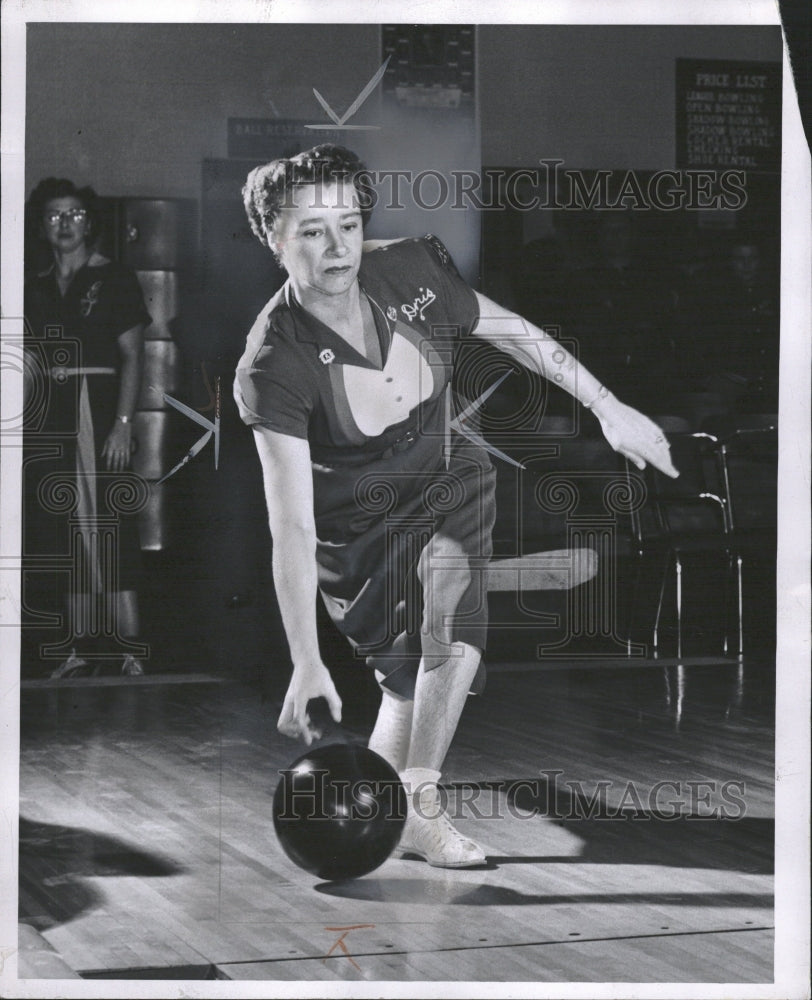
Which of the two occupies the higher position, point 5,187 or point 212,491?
point 5,187

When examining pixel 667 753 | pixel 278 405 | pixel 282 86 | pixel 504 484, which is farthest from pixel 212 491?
pixel 667 753

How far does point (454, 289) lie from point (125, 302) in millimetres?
830

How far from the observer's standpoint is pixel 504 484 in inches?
174

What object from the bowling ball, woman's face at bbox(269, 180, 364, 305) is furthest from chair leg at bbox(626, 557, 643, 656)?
woman's face at bbox(269, 180, 364, 305)

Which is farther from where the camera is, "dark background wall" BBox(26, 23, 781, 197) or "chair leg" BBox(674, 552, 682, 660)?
"chair leg" BBox(674, 552, 682, 660)

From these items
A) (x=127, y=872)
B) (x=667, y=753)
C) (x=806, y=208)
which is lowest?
(x=127, y=872)

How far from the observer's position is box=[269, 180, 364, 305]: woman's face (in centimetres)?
436

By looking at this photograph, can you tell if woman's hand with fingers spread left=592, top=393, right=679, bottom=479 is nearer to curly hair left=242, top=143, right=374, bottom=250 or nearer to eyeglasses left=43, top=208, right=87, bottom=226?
→ curly hair left=242, top=143, right=374, bottom=250

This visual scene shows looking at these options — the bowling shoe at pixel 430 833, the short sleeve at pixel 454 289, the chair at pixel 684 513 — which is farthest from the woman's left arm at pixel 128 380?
the chair at pixel 684 513

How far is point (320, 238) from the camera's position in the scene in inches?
173

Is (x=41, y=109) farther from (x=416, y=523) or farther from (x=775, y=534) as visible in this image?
(x=775, y=534)

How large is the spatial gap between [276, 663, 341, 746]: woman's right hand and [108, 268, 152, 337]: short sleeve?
968mm

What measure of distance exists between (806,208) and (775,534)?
822 millimetres

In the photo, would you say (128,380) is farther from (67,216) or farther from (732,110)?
(732,110)
